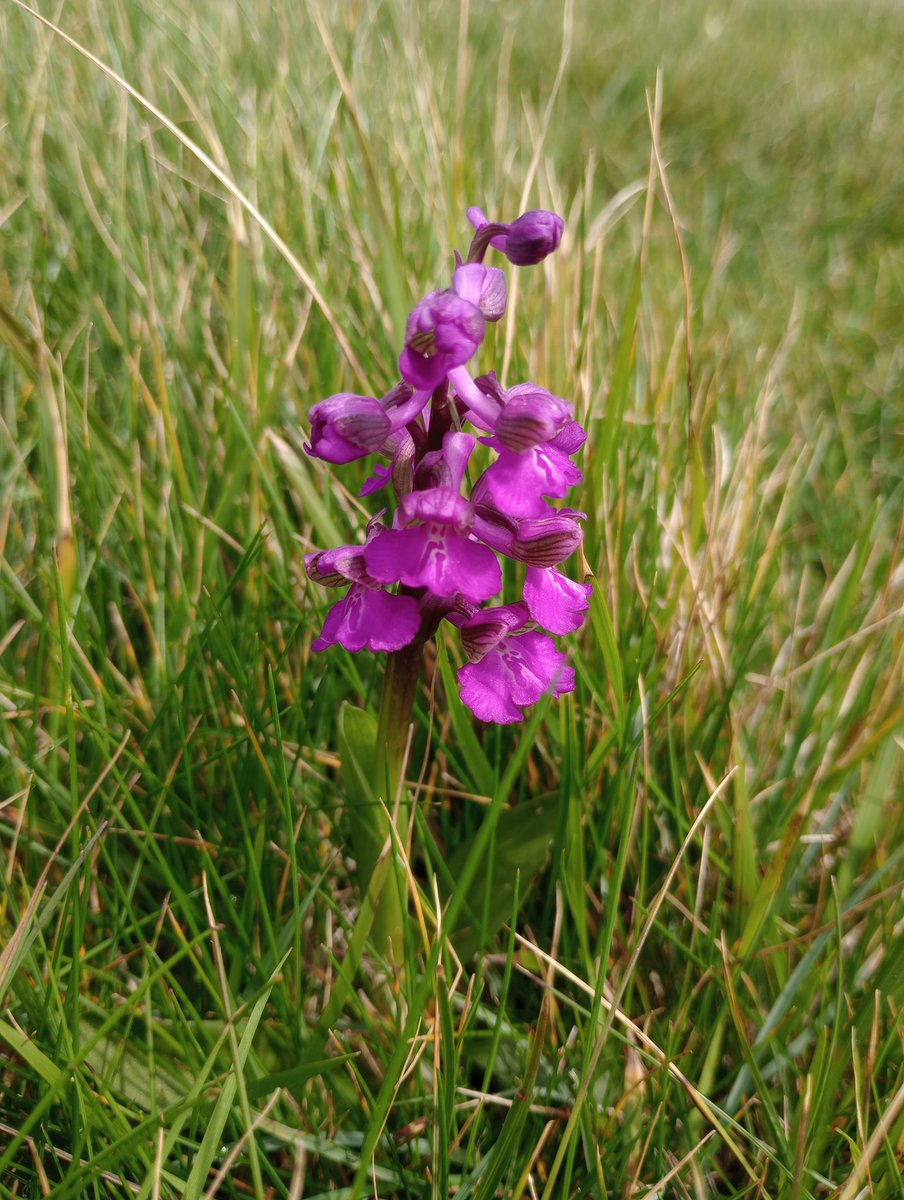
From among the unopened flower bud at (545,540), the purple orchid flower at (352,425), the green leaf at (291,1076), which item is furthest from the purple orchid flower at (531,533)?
the green leaf at (291,1076)

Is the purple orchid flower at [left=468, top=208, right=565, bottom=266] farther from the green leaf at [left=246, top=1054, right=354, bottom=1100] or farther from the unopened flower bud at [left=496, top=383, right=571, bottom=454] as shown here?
the green leaf at [left=246, top=1054, right=354, bottom=1100]

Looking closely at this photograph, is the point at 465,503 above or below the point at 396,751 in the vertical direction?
above

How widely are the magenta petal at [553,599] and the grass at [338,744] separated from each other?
12cm

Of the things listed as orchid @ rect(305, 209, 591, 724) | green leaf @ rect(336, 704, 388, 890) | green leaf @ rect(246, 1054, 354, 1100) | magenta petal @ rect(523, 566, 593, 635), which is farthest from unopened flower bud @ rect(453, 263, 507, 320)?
green leaf @ rect(246, 1054, 354, 1100)

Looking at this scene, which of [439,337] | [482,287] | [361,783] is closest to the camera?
[439,337]

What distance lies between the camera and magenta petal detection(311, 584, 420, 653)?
862mm

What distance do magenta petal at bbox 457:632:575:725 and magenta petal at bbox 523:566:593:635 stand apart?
0.03 meters

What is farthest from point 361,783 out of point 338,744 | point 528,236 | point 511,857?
point 528,236

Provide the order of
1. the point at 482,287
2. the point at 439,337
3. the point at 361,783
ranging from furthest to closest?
the point at 361,783 < the point at 482,287 < the point at 439,337

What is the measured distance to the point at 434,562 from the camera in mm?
819

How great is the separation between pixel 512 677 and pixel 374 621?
0.14m

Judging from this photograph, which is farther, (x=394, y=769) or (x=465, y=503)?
(x=394, y=769)

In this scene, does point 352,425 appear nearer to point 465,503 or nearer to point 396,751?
point 465,503

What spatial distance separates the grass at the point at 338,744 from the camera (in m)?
0.90
